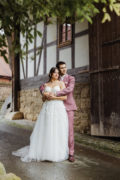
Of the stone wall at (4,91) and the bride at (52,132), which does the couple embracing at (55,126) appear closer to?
the bride at (52,132)

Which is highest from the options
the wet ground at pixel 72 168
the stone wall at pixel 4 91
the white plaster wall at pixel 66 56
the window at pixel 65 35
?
the window at pixel 65 35

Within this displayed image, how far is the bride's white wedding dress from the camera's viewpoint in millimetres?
4500

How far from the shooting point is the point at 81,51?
7805mm

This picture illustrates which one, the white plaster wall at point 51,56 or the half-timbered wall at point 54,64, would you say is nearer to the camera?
the half-timbered wall at point 54,64

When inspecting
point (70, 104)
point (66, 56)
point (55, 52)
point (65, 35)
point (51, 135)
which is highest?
point (65, 35)

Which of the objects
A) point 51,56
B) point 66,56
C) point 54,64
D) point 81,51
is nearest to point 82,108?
point 81,51

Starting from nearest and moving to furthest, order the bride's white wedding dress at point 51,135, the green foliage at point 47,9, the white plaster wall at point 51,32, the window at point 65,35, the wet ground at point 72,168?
the green foliage at point 47,9
the wet ground at point 72,168
the bride's white wedding dress at point 51,135
the window at point 65,35
the white plaster wall at point 51,32

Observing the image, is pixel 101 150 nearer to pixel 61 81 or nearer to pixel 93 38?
pixel 61 81

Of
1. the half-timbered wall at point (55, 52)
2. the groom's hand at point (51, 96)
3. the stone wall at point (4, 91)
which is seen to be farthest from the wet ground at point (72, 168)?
the stone wall at point (4, 91)

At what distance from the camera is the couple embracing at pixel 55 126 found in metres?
4.52

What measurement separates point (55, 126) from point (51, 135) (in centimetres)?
18

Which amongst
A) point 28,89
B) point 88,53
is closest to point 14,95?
point 28,89

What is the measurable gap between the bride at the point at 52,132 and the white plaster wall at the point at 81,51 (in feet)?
9.90

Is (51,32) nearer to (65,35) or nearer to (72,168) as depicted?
(65,35)
